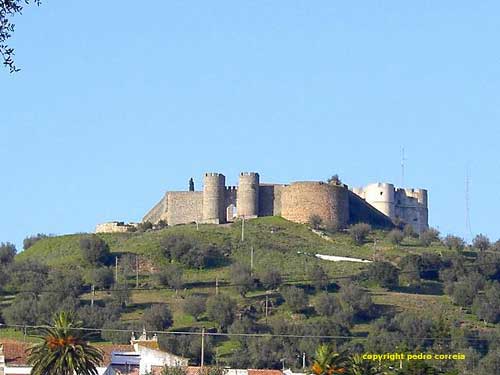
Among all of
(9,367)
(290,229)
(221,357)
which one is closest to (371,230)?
(290,229)

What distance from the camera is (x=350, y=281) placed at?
105750 millimetres

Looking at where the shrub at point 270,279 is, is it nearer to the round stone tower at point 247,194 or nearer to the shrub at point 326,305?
the shrub at point 326,305

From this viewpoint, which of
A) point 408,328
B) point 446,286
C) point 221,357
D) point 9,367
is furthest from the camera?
point 446,286

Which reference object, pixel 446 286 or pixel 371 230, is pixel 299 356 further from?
pixel 371 230

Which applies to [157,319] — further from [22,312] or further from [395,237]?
[395,237]

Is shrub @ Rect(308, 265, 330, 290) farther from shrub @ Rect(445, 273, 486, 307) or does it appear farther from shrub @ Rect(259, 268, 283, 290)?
shrub @ Rect(445, 273, 486, 307)

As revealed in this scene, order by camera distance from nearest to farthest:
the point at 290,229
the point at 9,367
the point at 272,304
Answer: the point at 9,367
the point at 272,304
the point at 290,229

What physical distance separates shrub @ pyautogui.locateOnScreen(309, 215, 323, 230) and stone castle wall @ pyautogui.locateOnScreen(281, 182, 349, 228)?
7.7 inches

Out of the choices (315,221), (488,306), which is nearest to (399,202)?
(315,221)

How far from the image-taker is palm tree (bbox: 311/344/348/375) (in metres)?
56.5

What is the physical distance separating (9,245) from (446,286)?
110ft

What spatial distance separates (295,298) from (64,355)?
4617 cm

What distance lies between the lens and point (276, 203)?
119 m

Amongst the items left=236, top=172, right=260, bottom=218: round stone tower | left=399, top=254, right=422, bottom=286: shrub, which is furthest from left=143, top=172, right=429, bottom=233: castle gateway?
left=399, top=254, right=422, bottom=286: shrub
